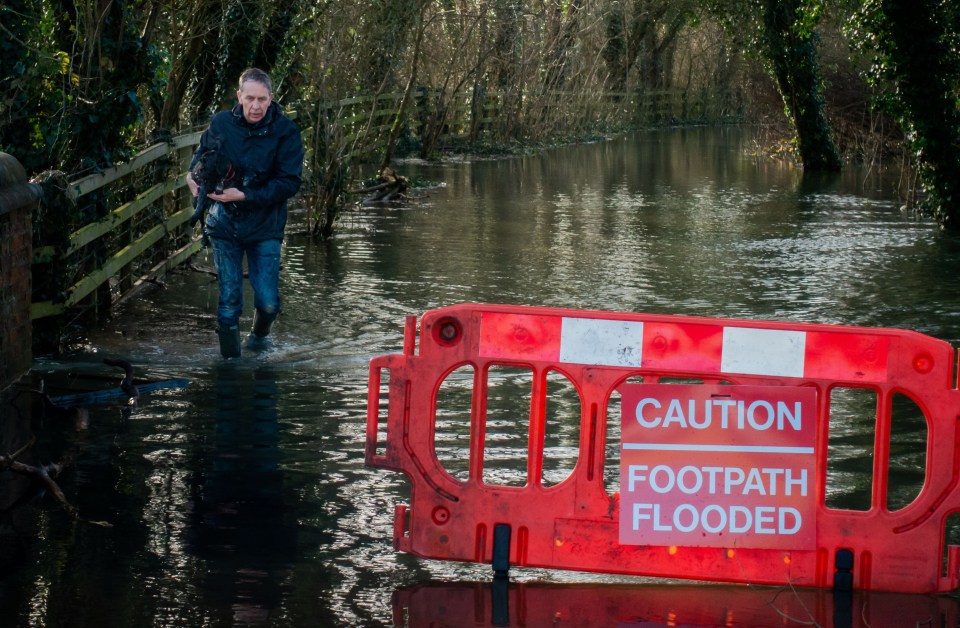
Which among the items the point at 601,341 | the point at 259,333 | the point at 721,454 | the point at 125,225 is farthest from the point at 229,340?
the point at 721,454

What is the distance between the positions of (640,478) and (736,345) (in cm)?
56

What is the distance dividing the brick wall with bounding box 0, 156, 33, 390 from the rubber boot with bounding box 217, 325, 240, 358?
3.81 feet

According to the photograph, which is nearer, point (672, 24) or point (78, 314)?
point (78, 314)

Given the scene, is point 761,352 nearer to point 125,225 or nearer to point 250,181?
point 250,181

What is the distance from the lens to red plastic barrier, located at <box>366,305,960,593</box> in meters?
5.33

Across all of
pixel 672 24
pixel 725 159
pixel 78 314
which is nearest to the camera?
pixel 78 314

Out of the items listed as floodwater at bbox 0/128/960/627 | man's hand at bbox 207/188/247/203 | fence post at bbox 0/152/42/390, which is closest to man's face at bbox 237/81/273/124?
man's hand at bbox 207/188/247/203

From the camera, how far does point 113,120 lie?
10555mm

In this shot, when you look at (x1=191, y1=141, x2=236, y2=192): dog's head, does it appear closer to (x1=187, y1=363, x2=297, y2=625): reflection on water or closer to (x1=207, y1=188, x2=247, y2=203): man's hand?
(x1=207, y1=188, x2=247, y2=203): man's hand

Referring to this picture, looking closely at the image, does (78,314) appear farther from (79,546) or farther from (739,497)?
(739,497)

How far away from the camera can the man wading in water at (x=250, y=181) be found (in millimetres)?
9023

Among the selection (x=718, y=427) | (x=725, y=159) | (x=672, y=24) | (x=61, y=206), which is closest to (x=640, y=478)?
(x=718, y=427)

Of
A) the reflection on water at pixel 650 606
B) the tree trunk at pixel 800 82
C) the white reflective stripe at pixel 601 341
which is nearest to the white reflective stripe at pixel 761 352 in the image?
the white reflective stripe at pixel 601 341

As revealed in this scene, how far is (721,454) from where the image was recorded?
5.39 meters
